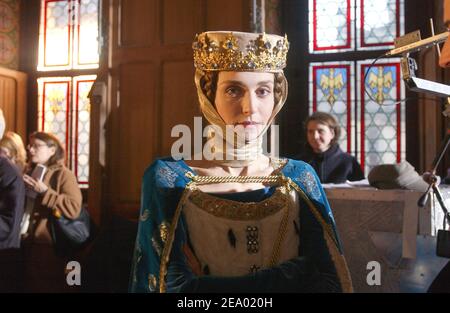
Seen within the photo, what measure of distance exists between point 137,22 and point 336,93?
4.80 ft

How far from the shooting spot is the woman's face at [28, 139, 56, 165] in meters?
3.09

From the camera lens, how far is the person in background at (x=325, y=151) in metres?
2.56

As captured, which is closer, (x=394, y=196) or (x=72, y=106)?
(x=394, y=196)

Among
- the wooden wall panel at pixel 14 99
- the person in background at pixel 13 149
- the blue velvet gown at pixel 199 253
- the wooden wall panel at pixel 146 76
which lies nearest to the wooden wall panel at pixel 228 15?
the wooden wall panel at pixel 146 76

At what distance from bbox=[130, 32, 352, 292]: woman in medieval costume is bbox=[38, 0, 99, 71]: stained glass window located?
10.5 feet

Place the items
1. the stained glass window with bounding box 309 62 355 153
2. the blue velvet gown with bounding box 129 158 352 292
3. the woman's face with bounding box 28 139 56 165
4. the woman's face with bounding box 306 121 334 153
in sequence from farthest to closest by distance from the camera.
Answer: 1. the stained glass window with bounding box 309 62 355 153
2. the woman's face with bounding box 28 139 56 165
3. the woman's face with bounding box 306 121 334 153
4. the blue velvet gown with bounding box 129 158 352 292

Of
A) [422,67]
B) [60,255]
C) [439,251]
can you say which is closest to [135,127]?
[60,255]

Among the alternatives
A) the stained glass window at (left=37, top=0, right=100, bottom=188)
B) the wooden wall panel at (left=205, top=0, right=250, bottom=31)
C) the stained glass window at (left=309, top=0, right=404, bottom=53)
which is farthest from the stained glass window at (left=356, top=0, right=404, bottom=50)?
the stained glass window at (left=37, top=0, right=100, bottom=188)

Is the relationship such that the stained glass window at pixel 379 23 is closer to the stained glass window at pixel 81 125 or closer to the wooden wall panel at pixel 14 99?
the stained glass window at pixel 81 125

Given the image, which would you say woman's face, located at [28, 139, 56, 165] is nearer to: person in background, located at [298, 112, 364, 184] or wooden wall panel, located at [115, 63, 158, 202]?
wooden wall panel, located at [115, 63, 158, 202]

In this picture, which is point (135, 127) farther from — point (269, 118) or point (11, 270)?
point (269, 118)

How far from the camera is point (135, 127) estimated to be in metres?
3.41

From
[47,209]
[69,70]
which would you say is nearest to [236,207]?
[47,209]
